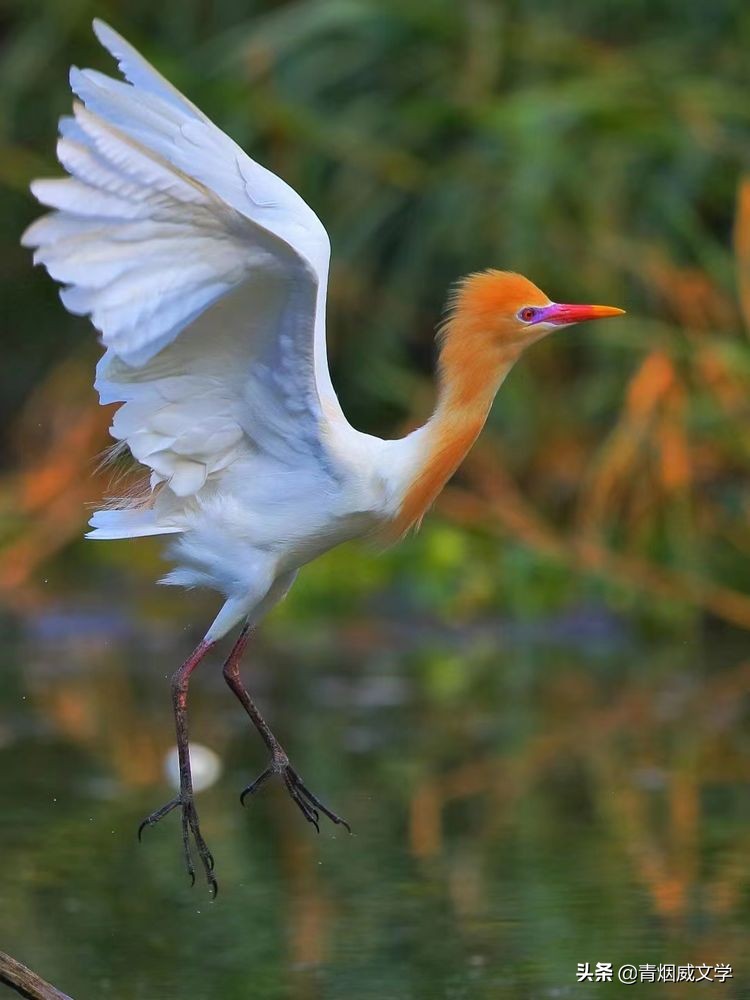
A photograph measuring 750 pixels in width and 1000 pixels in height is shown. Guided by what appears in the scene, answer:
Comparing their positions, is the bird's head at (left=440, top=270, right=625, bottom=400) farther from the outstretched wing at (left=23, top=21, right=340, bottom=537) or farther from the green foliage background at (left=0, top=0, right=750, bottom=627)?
the green foliage background at (left=0, top=0, right=750, bottom=627)

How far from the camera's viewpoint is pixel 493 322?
4113 millimetres

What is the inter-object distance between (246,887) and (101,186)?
2071 millimetres

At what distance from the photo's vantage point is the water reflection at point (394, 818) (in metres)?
4.40

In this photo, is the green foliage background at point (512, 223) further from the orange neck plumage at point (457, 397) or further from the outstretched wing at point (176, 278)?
the outstretched wing at point (176, 278)

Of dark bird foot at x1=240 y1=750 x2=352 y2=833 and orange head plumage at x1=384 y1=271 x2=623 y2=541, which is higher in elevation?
orange head plumage at x1=384 y1=271 x2=623 y2=541

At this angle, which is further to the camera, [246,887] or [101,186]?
[246,887]

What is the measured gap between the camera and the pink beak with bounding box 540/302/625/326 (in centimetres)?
400

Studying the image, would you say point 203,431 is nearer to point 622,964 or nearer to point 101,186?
point 101,186

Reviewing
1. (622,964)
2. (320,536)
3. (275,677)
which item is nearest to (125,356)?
(320,536)

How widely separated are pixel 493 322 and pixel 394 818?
6.28 feet

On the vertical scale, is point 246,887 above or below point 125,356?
below

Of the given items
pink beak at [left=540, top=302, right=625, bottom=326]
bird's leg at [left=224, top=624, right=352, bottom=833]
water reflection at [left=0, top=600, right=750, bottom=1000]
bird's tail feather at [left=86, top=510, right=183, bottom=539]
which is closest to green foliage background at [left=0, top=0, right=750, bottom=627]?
water reflection at [left=0, top=600, right=750, bottom=1000]

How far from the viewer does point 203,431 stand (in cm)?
406

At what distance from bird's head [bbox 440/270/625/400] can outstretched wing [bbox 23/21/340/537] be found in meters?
0.29
